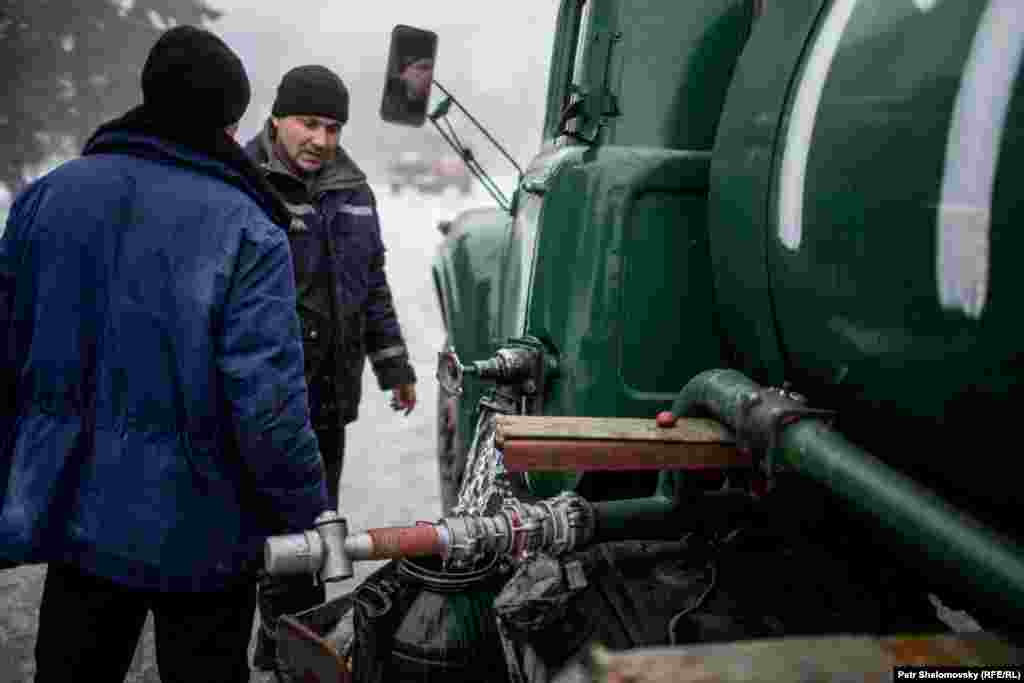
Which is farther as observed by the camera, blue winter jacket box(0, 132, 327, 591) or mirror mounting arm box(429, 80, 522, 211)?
mirror mounting arm box(429, 80, 522, 211)

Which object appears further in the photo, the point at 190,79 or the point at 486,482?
the point at 486,482

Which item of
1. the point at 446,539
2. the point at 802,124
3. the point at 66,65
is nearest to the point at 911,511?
the point at 802,124

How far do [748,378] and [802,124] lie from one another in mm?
474

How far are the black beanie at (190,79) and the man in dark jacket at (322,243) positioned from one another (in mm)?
839

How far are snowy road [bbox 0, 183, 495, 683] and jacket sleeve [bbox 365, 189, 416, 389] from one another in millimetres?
574

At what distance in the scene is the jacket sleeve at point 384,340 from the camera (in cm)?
326

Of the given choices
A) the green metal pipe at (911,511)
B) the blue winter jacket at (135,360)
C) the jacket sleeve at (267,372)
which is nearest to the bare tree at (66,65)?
the blue winter jacket at (135,360)

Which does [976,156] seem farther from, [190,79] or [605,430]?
[190,79]

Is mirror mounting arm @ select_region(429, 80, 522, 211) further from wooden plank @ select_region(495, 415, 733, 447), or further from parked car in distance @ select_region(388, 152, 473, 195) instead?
parked car in distance @ select_region(388, 152, 473, 195)

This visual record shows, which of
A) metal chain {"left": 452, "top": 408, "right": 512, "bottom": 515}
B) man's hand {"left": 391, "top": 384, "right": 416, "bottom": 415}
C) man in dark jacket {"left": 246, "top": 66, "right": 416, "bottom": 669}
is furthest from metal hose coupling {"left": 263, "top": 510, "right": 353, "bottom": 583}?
man's hand {"left": 391, "top": 384, "right": 416, "bottom": 415}

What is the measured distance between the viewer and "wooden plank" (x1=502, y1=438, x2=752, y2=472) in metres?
1.46

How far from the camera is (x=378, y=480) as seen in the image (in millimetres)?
4582

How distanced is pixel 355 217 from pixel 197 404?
1.33 m

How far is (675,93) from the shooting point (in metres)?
2.14
